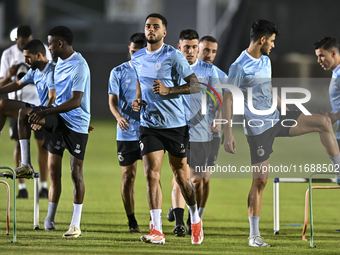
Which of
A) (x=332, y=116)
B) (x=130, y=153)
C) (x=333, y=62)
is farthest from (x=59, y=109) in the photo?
(x=333, y=62)

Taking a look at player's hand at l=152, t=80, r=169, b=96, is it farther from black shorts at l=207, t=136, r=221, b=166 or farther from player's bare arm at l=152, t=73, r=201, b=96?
black shorts at l=207, t=136, r=221, b=166

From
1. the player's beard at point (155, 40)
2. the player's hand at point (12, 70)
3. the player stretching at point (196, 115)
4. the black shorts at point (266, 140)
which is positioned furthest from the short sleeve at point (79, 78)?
the player's hand at point (12, 70)

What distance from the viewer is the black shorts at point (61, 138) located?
647cm

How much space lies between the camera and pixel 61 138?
21.7 ft

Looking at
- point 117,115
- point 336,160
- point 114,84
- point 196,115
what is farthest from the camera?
point 196,115


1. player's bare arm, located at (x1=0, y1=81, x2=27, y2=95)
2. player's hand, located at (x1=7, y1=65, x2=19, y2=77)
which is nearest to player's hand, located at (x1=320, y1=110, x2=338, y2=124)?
player's bare arm, located at (x1=0, y1=81, x2=27, y2=95)

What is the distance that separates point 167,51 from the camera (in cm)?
608

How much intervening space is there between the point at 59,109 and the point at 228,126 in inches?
73.8

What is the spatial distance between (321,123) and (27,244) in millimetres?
3388

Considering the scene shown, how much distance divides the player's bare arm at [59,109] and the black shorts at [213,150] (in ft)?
6.19

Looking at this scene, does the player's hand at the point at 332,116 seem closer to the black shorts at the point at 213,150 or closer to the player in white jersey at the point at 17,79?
the black shorts at the point at 213,150

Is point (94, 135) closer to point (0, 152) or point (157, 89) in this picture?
point (0, 152)

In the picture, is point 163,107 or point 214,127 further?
point 214,127

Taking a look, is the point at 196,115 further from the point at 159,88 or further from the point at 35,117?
the point at 35,117
